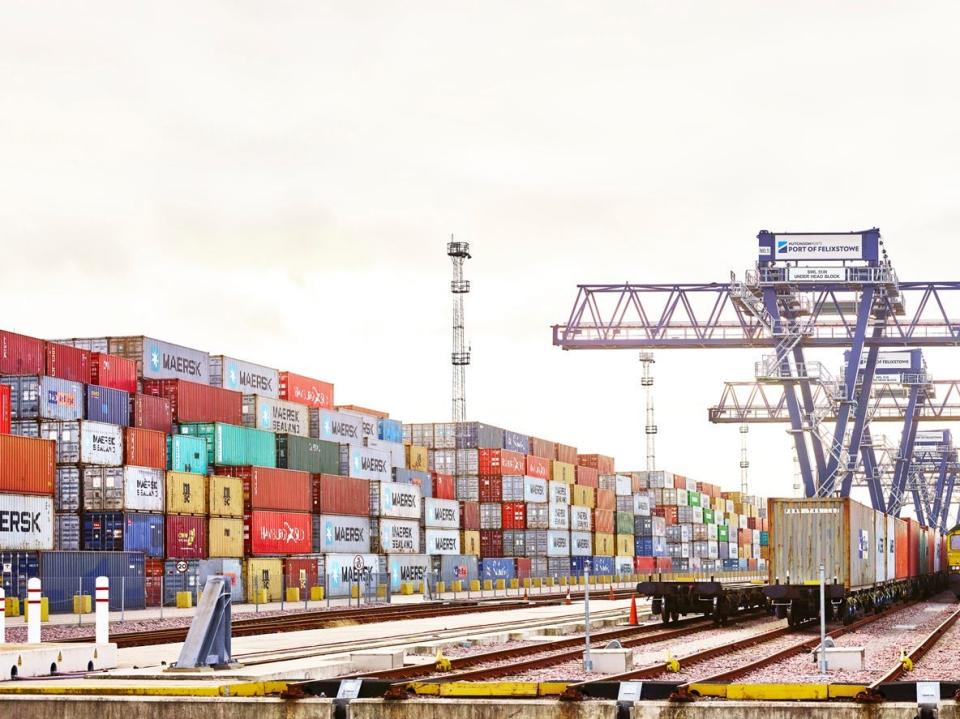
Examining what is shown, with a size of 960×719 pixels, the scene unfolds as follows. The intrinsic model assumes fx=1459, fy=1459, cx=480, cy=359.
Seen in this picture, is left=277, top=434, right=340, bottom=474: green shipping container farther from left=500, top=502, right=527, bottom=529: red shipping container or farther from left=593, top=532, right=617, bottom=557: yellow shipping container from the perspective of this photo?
left=593, top=532, right=617, bottom=557: yellow shipping container

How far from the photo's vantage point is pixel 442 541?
77250 millimetres

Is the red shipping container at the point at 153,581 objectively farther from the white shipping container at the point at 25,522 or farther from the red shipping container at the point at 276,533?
the red shipping container at the point at 276,533

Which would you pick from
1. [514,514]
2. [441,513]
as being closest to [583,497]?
[514,514]

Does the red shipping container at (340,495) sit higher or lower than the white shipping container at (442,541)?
higher

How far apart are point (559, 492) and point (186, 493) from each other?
143ft

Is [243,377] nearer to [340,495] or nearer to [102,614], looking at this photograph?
[340,495]

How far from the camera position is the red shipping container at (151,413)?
2083 inches

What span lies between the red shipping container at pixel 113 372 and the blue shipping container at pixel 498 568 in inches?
1259

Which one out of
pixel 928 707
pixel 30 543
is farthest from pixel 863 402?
pixel 928 707

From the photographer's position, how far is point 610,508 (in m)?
105

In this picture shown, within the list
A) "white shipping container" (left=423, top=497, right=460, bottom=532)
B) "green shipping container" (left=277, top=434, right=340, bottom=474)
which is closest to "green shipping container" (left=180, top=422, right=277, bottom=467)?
"green shipping container" (left=277, top=434, right=340, bottom=474)

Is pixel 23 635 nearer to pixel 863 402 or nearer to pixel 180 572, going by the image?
pixel 180 572

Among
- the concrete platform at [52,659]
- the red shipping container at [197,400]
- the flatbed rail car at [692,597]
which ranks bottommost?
the flatbed rail car at [692,597]

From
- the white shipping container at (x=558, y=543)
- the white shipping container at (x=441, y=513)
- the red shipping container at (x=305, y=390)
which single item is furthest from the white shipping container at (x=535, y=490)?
the red shipping container at (x=305, y=390)
